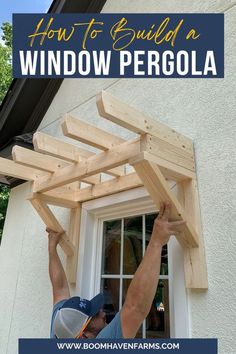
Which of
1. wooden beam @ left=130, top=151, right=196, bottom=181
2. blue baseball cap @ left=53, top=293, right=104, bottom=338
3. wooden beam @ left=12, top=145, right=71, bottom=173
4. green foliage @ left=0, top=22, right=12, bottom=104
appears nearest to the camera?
wooden beam @ left=130, top=151, right=196, bottom=181

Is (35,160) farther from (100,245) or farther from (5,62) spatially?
(5,62)

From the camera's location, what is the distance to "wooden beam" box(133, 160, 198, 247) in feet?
4.97

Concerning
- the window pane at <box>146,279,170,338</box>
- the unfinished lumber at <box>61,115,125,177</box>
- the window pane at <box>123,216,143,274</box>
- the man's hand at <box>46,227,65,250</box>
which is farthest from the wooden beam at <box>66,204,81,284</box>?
the unfinished lumber at <box>61,115,125,177</box>

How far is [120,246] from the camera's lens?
2424 millimetres

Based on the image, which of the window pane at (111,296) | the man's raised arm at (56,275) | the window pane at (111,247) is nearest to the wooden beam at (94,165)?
the man's raised arm at (56,275)

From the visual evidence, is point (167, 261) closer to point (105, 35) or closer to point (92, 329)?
point (92, 329)

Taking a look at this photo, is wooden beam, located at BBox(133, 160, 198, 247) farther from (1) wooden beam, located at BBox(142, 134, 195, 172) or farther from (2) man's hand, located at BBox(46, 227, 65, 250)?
(2) man's hand, located at BBox(46, 227, 65, 250)

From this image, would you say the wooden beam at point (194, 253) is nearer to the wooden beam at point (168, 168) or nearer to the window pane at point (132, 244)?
the wooden beam at point (168, 168)

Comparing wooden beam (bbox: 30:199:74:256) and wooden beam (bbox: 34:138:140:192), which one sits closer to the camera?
wooden beam (bbox: 34:138:140:192)

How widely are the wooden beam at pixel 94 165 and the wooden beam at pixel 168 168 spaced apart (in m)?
0.06

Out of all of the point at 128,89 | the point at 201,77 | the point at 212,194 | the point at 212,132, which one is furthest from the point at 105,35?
the point at 212,194

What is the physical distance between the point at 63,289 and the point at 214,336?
1205 millimetres

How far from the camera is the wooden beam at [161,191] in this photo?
1516mm

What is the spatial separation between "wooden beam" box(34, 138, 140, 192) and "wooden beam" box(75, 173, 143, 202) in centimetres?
41
